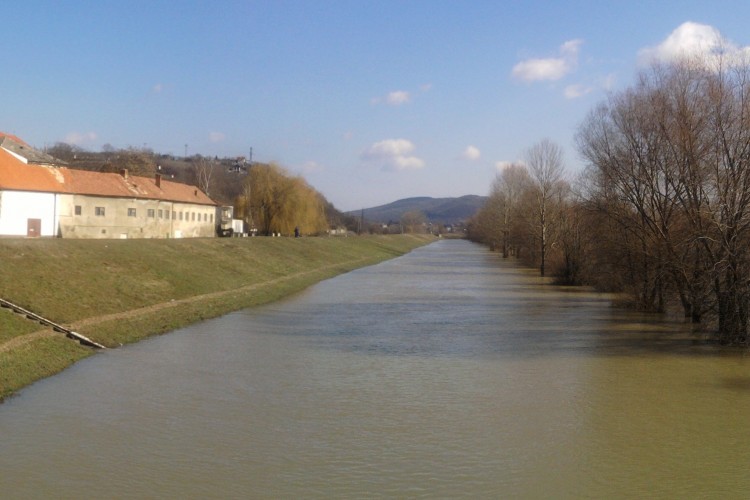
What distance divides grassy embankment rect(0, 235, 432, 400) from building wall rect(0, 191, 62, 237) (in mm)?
7530

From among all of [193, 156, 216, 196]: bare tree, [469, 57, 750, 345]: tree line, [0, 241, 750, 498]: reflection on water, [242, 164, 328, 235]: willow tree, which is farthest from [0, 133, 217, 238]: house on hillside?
[469, 57, 750, 345]: tree line

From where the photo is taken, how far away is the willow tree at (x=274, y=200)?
70.8 meters

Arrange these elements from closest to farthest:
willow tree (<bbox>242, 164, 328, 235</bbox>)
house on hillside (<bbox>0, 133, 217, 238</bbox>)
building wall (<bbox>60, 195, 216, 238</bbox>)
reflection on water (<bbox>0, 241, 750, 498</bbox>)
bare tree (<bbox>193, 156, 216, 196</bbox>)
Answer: reflection on water (<bbox>0, 241, 750, 498</bbox>) → house on hillside (<bbox>0, 133, 217, 238</bbox>) → building wall (<bbox>60, 195, 216, 238</bbox>) → willow tree (<bbox>242, 164, 328, 235</bbox>) → bare tree (<bbox>193, 156, 216, 196</bbox>)

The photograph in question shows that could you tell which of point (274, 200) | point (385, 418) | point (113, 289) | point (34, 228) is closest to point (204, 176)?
point (274, 200)

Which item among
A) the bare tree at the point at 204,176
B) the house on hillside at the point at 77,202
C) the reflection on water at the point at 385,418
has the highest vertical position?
the bare tree at the point at 204,176

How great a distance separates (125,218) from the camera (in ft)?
160

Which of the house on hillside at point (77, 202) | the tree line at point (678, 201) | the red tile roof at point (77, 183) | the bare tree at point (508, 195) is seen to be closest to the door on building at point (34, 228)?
the house on hillside at point (77, 202)

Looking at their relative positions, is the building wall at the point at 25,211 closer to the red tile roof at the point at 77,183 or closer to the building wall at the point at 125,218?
the red tile roof at the point at 77,183

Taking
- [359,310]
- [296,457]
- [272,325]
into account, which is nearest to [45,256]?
[272,325]

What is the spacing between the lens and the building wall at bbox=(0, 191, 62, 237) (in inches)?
1474

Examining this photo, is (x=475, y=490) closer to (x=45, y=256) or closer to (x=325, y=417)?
(x=325, y=417)

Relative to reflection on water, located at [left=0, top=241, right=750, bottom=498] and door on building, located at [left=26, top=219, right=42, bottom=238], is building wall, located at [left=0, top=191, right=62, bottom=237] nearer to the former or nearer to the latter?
door on building, located at [left=26, top=219, right=42, bottom=238]

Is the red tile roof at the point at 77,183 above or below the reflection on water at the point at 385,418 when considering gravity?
above

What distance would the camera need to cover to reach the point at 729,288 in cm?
1952
